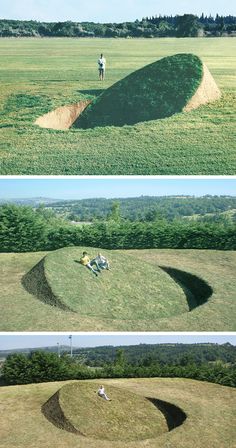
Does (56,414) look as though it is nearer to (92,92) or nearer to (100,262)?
(100,262)

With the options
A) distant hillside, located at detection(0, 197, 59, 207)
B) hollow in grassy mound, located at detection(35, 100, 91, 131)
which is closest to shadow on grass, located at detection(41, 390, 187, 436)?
distant hillside, located at detection(0, 197, 59, 207)

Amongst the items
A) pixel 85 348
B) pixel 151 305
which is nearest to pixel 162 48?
pixel 151 305

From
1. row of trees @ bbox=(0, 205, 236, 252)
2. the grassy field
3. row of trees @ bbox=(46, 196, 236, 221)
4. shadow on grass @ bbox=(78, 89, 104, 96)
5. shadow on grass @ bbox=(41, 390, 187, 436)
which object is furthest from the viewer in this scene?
shadow on grass @ bbox=(78, 89, 104, 96)

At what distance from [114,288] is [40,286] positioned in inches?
66.8

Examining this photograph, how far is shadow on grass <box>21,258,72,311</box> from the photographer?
49.1ft

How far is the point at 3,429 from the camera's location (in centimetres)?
1270

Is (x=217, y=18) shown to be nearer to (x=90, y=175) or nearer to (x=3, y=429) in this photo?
(x=90, y=175)

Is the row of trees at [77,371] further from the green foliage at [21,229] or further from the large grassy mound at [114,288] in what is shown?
the green foliage at [21,229]

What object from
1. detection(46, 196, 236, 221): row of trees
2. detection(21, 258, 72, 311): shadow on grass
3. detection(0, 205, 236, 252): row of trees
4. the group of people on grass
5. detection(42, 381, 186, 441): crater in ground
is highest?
detection(46, 196, 236, 221): row of trees

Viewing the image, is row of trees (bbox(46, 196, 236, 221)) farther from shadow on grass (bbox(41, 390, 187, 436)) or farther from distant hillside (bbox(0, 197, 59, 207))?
shadow on grass (bbox(41, 390, 187, 436))

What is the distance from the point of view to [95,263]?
618 inches

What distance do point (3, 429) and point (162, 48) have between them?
34.0 ft

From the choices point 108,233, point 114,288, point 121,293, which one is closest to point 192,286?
point 121,293

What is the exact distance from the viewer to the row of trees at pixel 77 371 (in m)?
16.8
